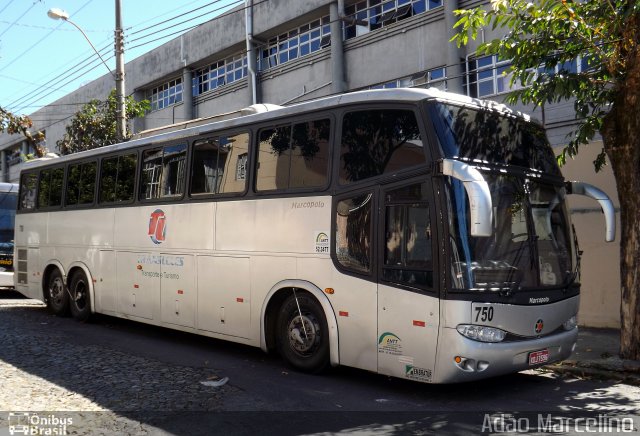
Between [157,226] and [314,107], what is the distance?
12.5ft

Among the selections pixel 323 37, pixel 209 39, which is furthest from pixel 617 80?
pixel 209 39

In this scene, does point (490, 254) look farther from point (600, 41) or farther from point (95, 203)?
point (95, 203)

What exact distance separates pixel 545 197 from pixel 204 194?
485cm

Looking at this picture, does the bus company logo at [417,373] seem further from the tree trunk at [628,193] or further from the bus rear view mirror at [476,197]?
the tree trunk at [628,193]

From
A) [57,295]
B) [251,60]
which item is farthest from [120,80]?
[57,295]

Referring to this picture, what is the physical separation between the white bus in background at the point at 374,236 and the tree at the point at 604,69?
0.79m

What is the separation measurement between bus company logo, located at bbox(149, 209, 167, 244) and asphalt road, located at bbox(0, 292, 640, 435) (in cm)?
182

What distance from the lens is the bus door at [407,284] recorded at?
6293 mm

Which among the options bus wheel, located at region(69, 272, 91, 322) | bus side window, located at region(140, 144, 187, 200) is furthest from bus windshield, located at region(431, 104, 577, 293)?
bus wheel, located at region(69, 272, 91, 322)

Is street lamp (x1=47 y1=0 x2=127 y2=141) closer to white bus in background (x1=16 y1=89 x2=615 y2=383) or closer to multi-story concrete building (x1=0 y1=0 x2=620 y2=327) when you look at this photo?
multi-story concrete building (x1=0 y1=0 x2=620 y2=327)

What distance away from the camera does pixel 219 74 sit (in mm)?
27906

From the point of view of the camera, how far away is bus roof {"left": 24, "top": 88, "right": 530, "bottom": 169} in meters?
6.82

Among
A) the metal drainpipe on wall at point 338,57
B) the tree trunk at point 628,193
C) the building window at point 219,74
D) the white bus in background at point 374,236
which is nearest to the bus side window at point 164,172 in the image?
the white bus in background at point 374,236

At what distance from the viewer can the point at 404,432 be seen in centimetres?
546
